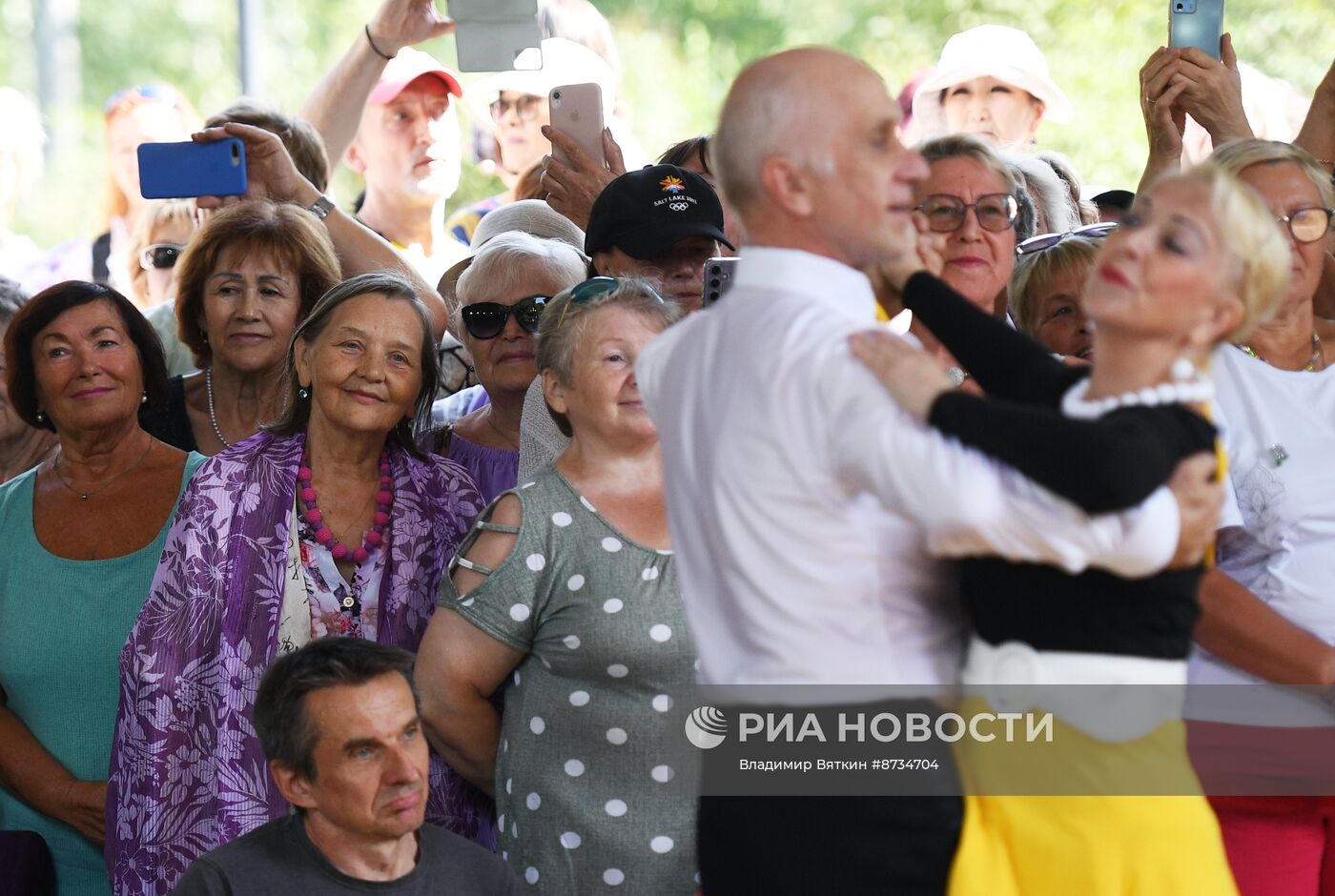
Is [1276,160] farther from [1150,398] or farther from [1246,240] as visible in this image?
[1150,398]

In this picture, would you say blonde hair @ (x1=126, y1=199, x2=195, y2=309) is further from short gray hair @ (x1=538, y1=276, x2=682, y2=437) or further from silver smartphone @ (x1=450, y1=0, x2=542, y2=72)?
short gray hair @ (x1=538, y1=276, x2=682, y2=437)

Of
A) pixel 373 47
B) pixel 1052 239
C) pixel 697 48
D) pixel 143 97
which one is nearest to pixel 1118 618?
pixel 1052 239

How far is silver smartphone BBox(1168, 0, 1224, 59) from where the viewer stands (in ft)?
11.6

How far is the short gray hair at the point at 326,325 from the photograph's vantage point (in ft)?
10.7

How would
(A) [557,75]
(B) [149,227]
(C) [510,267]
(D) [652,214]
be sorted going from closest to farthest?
1. (D) [652,214]
2. (C) [510,267]
3. (B) [149,227]
4. (A) [557,75]

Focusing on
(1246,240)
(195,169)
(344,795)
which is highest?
(195,169)

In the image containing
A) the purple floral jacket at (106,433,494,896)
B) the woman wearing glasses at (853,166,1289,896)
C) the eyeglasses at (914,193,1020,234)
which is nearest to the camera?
the woman wearing glasses at (853,166,1289,896)

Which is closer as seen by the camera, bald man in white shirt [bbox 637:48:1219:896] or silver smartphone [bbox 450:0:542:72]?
bald man in white shirt [bbox 637:48:1219:896]

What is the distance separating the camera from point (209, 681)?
3033mm

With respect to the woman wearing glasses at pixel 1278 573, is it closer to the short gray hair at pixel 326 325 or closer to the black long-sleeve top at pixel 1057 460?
the black long-sleeve top at pixel 1057 460

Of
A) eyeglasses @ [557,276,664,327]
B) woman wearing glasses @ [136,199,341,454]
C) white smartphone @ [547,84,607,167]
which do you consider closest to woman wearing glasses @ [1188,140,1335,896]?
eyeglasses @ [557,276,664,327]

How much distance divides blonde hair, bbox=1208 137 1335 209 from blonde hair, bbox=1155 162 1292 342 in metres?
1.05

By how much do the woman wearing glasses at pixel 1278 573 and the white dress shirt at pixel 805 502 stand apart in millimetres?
923

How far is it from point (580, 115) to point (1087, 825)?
270 cm
